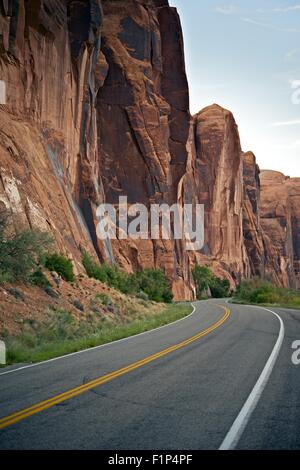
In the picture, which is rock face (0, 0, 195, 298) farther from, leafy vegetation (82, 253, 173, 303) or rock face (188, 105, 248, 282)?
rock face (188, 105, 248, 282)

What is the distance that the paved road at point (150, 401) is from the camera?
18.1ft

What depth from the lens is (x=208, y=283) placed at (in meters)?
84.6

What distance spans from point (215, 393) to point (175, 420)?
1.84 metres

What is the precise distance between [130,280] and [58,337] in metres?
23.4

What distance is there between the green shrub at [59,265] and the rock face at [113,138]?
6.65 feet

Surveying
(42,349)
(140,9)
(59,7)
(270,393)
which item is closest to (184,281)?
(140,9)

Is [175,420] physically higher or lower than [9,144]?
lower

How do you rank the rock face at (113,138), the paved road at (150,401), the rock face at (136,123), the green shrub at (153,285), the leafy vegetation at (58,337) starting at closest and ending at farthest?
the paved road at (150,401) < the leafy vegetation at (58,337) < the rock face at (113,138) < the green shrub at (153,285) < the rock face at (136,123)

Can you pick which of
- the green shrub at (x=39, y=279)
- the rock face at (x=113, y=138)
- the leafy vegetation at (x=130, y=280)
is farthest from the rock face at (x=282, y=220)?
the green shrub at (x=39, y=279)

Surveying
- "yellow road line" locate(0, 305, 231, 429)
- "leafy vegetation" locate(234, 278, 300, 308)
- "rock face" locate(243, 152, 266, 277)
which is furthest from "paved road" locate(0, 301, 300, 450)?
"rock face" locate(243, 152, 266, 277)

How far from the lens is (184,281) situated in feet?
220

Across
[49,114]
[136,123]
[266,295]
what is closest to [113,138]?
[136,123]

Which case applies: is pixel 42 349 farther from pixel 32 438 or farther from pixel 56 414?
pixel 32 438

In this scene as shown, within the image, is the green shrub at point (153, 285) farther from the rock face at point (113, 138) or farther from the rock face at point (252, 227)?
the rock face at point (252, 227)
